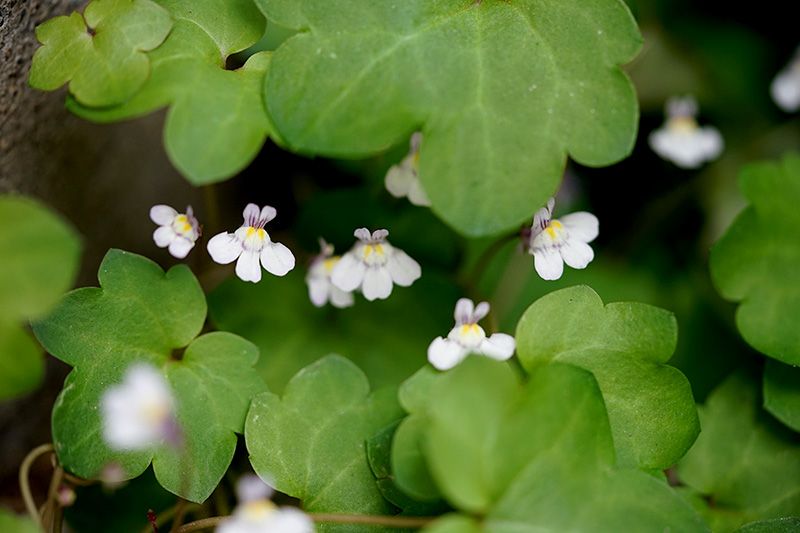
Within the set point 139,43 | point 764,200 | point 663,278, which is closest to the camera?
point 139,43

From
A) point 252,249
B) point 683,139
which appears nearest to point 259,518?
point 252,249

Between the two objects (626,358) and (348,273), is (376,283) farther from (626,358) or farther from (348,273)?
(626,358)

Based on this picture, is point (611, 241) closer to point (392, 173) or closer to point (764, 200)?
point (764, 200)

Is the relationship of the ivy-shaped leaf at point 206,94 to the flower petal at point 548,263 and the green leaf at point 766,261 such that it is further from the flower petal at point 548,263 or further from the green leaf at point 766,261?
the green leaf at point 766,261

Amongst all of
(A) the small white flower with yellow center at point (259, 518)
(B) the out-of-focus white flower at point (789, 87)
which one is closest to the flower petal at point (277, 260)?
(A) the small white flower with yellow center at point (259, 518)

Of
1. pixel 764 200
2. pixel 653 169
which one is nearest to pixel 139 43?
pixel 764 200

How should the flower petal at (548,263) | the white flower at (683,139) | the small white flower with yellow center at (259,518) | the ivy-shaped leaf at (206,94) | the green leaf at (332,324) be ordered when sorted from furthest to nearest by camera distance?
the white flower at (683,139) → the green leaf at (332,324) → the flower petal at (548,263) → the ivy-shaped leaf at (206,94) → the small white flower with yellow center at (259,518)
